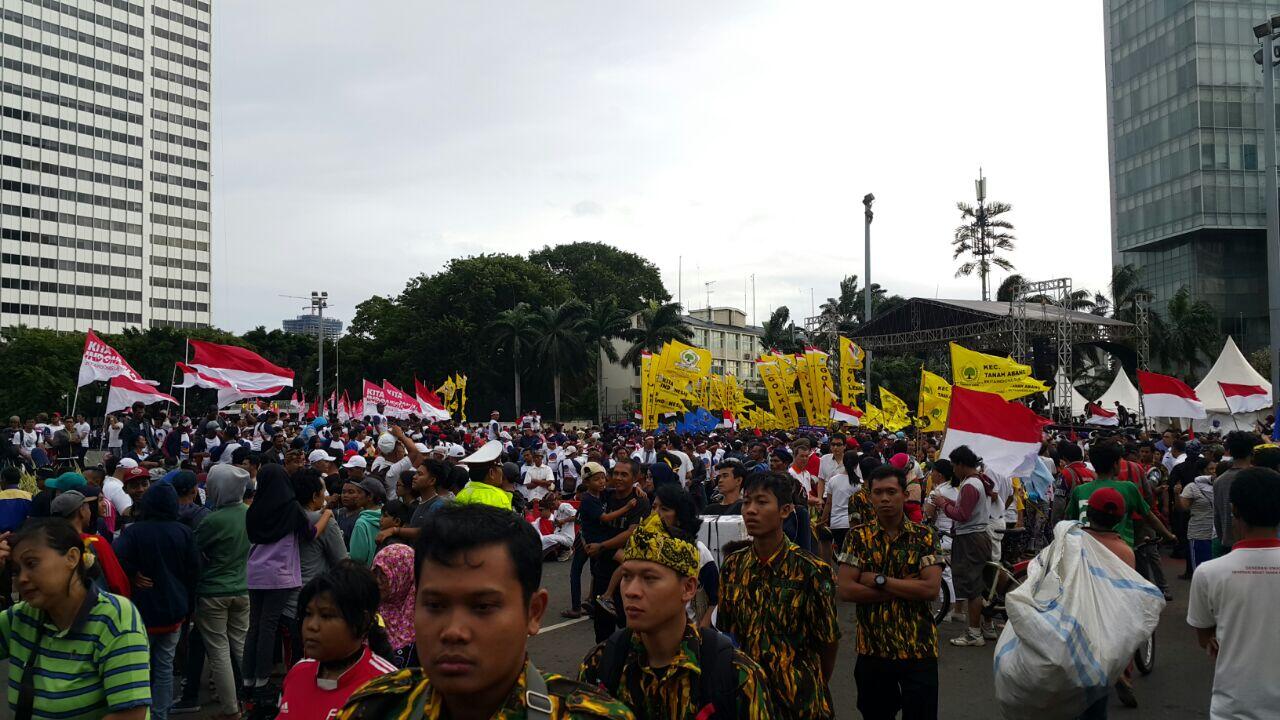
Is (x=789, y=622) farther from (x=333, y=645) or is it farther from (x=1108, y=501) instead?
(x=1108, y=501)

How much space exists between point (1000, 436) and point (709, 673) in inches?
299

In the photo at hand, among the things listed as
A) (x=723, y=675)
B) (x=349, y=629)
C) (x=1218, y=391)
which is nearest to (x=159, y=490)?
(x=349, y=629)

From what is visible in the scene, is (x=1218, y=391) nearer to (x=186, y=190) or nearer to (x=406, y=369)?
(x=406, y=369)

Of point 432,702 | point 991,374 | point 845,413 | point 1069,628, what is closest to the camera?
point 432,702

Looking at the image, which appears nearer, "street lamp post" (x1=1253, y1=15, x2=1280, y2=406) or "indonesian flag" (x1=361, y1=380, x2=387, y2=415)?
"street lamp post" (x1=1253, y1=15, x2=1280, y2=406)

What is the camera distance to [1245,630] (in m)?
3.71

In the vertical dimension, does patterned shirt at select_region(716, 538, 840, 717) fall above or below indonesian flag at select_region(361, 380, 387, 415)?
below

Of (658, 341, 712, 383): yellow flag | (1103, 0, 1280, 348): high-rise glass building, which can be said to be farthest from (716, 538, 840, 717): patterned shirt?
(1103, 0, 1280, 348): high-rise glass building

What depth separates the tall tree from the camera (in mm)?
72625

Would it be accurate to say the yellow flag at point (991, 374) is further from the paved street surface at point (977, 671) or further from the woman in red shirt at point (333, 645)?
the woman in red shirt at point (333, 645)

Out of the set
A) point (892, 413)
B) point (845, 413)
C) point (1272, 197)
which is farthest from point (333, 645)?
point (892, 413)

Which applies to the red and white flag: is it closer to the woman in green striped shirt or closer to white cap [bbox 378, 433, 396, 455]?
white cap [bbox 378, 433, 396, 455]

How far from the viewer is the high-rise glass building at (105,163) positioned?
86.3 metres

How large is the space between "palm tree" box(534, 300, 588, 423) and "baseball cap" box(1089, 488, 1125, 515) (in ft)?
159
